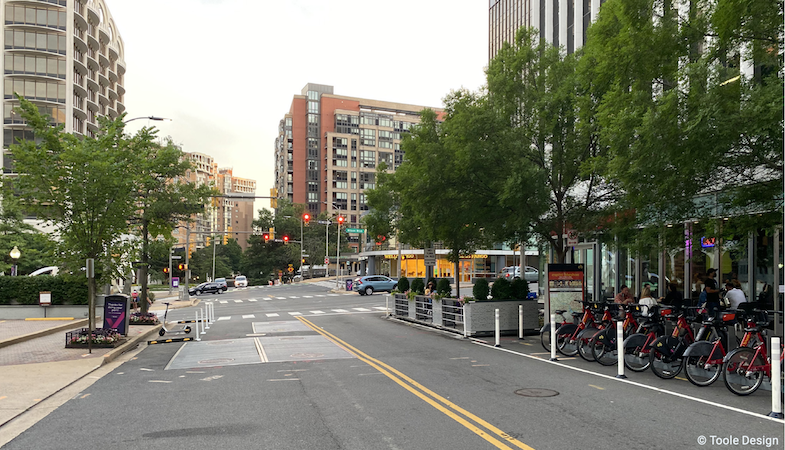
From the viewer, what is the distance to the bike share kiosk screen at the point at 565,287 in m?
18.0

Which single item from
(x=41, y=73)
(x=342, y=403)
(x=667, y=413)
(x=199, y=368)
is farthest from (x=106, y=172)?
(x=41, y=73)

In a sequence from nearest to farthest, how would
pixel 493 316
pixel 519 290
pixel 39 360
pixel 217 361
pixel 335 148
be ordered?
pixel 217 361, pixel 39 360, pixel 493 316, pixel 519 290, pixel 335 148

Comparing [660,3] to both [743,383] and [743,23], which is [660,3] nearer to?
[743,23]

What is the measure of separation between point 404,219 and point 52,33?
53.1 m

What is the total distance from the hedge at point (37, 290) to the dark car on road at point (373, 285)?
25347 millimetres

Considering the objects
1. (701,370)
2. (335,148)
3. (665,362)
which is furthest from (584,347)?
(335,148)

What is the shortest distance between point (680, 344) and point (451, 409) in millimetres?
5020

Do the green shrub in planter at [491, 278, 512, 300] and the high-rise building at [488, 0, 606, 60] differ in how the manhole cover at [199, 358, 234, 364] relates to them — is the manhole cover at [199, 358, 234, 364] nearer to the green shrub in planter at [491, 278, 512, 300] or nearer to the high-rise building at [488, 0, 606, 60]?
the green shrub in planter at [491, 278, 512, 300]

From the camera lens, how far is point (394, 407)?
8555mm

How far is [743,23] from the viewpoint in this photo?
33.3ft

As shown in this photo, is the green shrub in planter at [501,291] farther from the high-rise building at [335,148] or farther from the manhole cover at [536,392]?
the high-rise building at [335,148]

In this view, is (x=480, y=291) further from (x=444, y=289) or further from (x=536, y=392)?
(x=536, y=392)

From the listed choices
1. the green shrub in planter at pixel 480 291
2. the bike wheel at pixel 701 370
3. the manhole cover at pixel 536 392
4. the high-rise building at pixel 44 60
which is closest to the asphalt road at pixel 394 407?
the manhole cover at pixel 536 392

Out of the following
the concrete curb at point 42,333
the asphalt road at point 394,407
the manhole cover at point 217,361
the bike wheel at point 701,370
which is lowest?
the concrete curb at point 42,333
